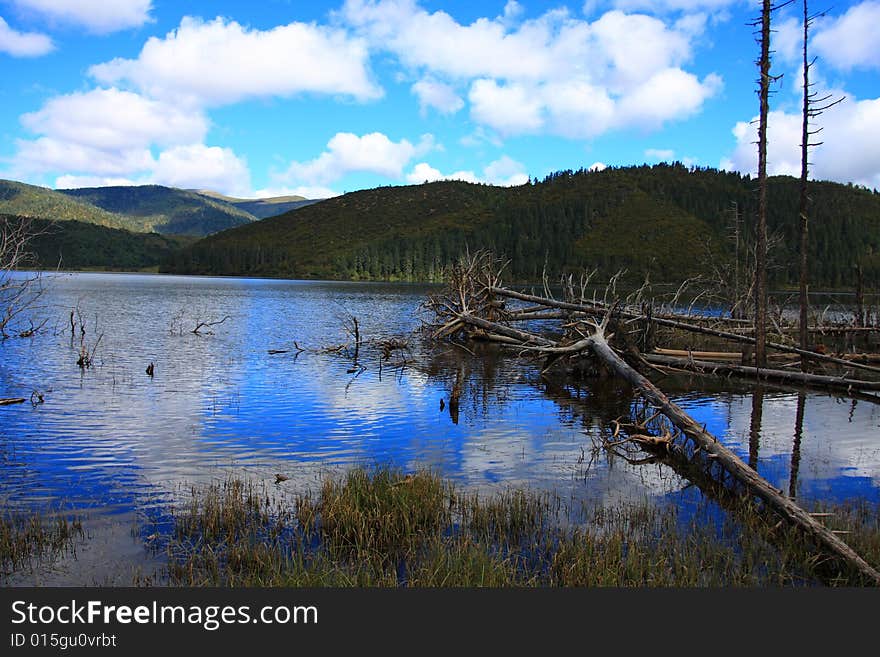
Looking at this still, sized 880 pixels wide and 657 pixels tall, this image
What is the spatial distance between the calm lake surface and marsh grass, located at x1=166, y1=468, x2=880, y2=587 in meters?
0.81

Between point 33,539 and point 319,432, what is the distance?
23.5 feet

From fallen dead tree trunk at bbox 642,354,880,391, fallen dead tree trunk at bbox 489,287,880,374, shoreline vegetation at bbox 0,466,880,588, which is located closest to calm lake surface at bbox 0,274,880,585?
shoreline vegetation at bbox 0,466,880,588

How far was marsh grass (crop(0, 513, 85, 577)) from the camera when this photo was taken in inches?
293

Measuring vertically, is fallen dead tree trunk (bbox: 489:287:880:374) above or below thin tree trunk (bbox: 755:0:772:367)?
below

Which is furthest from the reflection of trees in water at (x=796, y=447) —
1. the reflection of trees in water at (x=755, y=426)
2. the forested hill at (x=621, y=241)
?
the forested hill at (x=621, y=241)

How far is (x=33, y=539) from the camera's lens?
7.97m

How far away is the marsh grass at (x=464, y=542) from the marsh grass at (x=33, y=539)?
1.36 metres

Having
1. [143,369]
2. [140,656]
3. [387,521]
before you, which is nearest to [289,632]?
[140,656]

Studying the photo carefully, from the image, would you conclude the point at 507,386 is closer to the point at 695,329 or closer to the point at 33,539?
the point at 695,329

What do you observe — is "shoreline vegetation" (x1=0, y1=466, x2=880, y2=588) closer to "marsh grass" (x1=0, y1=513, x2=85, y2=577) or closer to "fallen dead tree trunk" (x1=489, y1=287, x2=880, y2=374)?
"marsh grass" (x1=0, y1=513, x2=85, y2=577)

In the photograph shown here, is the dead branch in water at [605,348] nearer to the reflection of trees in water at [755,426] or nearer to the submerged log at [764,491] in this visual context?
the submerged log at [764,491]

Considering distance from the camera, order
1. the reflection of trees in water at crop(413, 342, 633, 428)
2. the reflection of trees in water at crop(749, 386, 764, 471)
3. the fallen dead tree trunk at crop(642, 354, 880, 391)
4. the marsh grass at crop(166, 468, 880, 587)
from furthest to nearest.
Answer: the fallen dead tree trunk at crop(642, 354, 880, 391), the reflection of trees in water at crop(413, 342, 633, 428), the reflection of trees in water at crop(749, 386, 764, 471), the marsh grass at crop(166, 468, 880, 587)

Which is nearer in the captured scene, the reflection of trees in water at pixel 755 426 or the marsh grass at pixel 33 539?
the marsh grass at pixel 33 539

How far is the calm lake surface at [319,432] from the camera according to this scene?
404 inches
